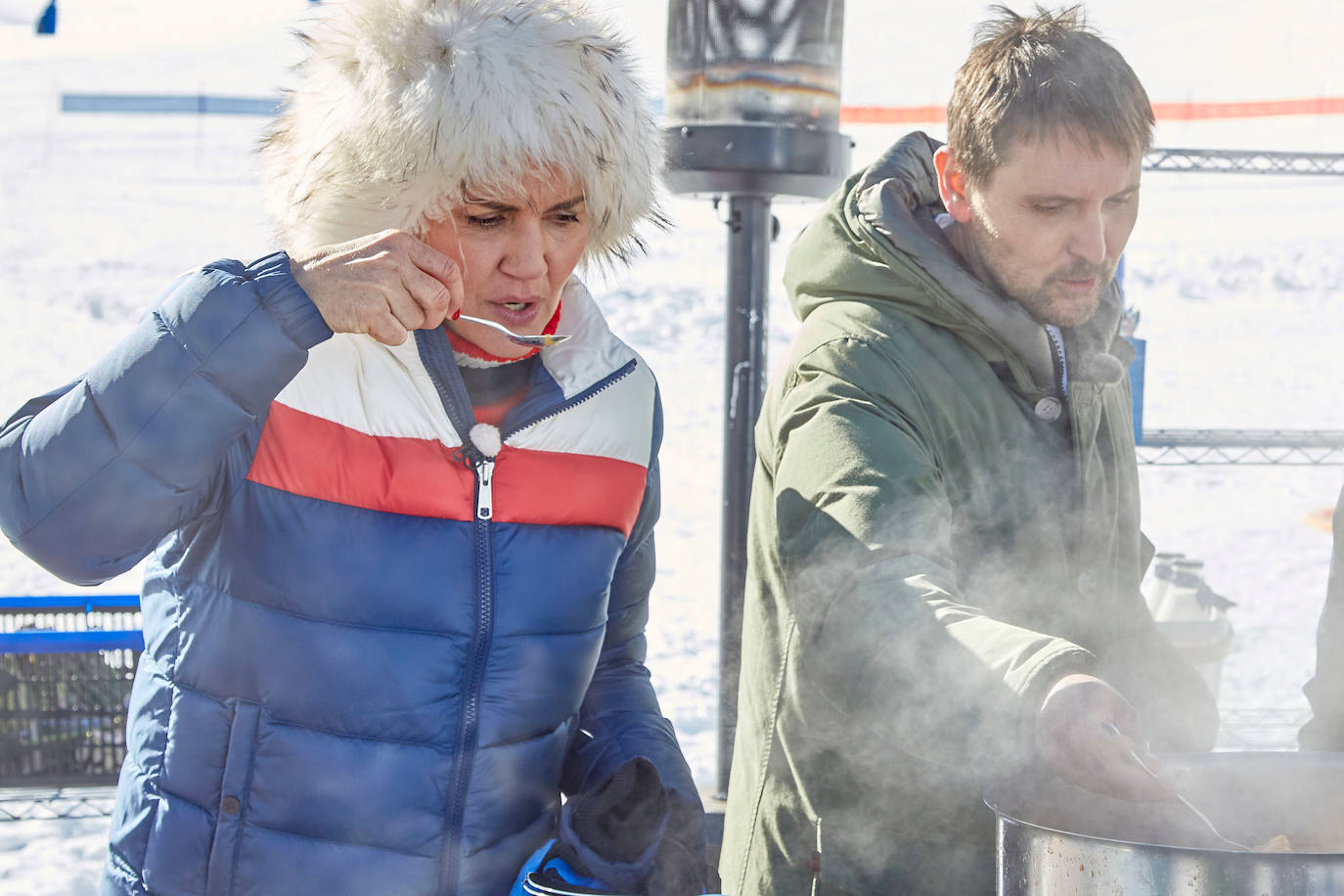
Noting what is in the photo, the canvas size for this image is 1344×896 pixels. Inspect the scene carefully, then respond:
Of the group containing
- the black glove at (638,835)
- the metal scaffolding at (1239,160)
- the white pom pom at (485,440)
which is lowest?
the black glove at (638,835)

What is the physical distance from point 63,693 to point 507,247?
193 centimetres

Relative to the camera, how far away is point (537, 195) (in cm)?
129

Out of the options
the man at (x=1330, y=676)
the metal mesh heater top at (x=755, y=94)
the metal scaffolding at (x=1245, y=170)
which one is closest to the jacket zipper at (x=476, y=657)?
the man at (x=1330, y=676)

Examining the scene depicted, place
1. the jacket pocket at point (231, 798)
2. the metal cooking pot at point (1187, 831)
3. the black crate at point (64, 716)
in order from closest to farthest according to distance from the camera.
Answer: the metal cooking pot at point (1187, 831), the jacket pocket at point (231, 798), the black crate at point (64, 716)

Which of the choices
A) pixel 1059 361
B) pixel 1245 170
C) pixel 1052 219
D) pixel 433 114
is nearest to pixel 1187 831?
pixel 1059 361

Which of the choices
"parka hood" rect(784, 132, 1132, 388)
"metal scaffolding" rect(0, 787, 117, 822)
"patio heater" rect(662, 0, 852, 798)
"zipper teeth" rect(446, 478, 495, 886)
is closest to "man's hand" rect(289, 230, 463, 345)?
"zipper teeth" rect(446, 478, 495, 886)

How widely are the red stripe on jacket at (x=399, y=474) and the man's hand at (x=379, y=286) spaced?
0.18m

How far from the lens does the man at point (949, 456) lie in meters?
1.28

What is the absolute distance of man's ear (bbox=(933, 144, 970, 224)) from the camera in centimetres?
158

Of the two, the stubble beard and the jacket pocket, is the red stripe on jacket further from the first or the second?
the stubble beard

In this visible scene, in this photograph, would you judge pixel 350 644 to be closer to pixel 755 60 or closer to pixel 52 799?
pixel 755 60

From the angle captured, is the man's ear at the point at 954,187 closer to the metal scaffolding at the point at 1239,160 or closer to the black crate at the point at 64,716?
the black crate at the point at 64,716

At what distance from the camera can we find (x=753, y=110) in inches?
94.7

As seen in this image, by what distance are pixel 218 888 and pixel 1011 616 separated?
38.8 inches
